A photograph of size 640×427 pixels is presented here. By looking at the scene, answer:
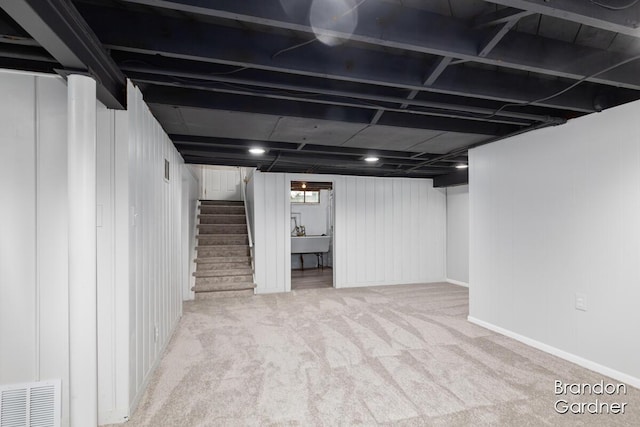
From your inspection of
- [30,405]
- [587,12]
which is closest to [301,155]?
[587,12]

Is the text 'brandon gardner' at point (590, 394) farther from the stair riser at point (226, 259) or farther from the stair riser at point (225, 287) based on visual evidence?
the stair riser at point (226, 259)

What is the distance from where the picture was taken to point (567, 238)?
304 cm

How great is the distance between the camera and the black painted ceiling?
155cm

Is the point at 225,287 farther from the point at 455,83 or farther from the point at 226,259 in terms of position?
the point at 455,83

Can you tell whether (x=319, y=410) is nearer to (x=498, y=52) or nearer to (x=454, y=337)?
(x=454, y=337)

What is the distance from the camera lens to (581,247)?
115 inches

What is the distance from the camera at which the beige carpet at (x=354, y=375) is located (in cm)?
217

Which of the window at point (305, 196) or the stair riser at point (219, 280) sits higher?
the window at point (305, 196)

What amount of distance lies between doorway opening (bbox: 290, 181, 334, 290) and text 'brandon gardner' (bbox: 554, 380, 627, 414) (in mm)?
5674

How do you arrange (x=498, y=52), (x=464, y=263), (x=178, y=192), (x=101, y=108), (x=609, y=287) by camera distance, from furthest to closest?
1. (x=464, y=263)
2. (x=178, y=192)
3. (x=609, y=287)
4. (x=101, y=108)
5. (x=498, y=52)

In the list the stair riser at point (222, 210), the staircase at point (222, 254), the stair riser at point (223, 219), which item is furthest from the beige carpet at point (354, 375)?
the stair riser at point (222, 210)

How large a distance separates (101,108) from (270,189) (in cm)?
388

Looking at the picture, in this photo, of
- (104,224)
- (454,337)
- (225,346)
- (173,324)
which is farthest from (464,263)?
(104,224)

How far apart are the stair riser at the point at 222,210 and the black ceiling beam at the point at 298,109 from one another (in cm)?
468
